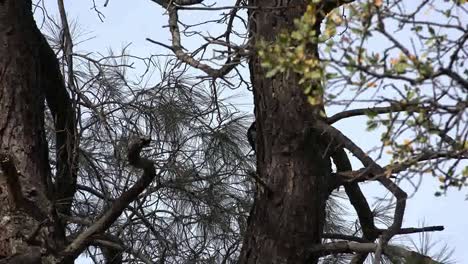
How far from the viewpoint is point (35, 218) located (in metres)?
3.03

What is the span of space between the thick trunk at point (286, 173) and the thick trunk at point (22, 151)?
569 millimetres

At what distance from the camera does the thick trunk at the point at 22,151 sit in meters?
2.96

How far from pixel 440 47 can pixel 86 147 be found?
8.40 ft

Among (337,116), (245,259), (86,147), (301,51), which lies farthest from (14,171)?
(86,147)

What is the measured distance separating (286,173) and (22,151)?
73 centimetres

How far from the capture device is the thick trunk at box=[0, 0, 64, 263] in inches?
116

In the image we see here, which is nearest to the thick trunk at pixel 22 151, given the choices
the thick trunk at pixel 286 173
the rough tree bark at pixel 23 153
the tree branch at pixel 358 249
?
the rough tree bark at pixel 23 153

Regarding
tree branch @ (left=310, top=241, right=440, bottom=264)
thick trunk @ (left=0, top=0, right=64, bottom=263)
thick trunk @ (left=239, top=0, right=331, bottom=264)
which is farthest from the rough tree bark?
tree branch @ (left=310, top=241, right=440, bottom=264)

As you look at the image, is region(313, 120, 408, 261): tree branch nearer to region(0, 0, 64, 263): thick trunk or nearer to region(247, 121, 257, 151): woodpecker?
region(247, 121, 257, 151): woodpecker

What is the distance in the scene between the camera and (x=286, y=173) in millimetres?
3115

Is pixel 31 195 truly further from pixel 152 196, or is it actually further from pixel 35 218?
pixel 152 196

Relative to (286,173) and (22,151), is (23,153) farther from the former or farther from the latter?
(286,173)

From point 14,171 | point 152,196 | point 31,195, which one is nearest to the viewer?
point 14,171

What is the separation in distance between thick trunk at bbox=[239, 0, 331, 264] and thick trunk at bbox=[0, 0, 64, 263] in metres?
0.57
